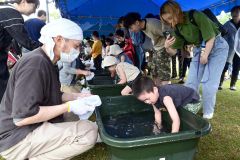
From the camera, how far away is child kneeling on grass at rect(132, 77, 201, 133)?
7.19 ft

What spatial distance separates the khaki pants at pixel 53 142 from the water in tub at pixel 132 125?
625mm

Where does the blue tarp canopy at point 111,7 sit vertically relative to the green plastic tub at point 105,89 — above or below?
above

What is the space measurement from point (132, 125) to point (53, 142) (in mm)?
1100

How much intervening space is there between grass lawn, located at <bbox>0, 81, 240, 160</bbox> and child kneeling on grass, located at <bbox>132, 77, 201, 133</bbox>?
0.49 metres

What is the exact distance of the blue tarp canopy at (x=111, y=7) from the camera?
5.46 m

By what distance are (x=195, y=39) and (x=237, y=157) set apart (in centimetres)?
144

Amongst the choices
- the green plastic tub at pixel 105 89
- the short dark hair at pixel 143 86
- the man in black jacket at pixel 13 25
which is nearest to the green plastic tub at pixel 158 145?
the short dark hair at pixel 143 86

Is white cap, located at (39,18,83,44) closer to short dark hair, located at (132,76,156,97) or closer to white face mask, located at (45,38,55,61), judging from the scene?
white face mask, located at (45,38,55,61)

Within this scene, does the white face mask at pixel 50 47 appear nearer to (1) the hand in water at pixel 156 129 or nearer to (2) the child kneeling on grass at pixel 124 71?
(1) the hand in water at pixel 156 129

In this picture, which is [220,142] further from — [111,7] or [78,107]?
[111,7]

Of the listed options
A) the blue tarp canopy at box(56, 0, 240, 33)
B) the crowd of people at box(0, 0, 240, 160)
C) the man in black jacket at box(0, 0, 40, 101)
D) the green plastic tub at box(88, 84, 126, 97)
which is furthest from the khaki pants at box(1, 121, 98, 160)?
the blue tarp canopy at box(56, 0, 240, 33)

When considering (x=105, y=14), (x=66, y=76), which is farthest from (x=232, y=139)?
(x=105, y=14)

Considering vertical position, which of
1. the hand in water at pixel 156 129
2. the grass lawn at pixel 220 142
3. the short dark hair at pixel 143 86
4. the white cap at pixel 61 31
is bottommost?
the grass lawn at pixel 220 142

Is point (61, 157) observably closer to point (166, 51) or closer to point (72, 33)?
point (72, 33)
